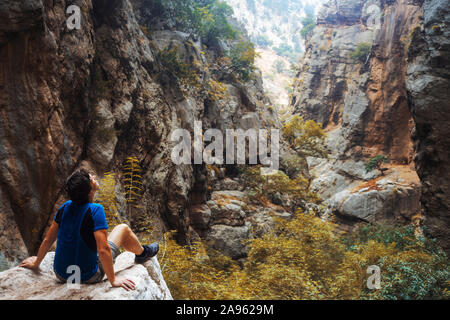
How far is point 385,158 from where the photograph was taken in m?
14.9

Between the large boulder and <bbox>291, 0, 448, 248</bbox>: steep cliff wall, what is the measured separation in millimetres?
10919

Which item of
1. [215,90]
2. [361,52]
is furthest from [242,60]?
[361,52]

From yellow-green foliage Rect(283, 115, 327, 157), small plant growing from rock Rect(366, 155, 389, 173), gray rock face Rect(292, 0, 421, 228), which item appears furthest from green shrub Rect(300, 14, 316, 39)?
small plant growing from rock Rect(366, 155, 389, 173)

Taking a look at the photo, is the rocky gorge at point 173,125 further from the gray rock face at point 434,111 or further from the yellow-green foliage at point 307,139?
the yellow-green foliage at point 307,139

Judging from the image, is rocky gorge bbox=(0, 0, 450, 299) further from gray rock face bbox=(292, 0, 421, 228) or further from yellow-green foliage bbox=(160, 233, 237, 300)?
yellow-green foliage bbox=(160, 233, 237, 300)

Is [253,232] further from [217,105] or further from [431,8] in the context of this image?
[431,8]

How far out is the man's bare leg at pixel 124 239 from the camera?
8.60 ft

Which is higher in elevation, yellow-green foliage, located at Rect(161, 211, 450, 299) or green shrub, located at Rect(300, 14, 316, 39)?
green shrub, located at Rect(300, 14, 316, 39)

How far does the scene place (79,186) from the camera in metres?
2.12

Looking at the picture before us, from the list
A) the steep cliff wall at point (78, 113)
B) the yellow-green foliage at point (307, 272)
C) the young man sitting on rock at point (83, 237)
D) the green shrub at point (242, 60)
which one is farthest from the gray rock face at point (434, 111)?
the green shrub at point (242, 60)

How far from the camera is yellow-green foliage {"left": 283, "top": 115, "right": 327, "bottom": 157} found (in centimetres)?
2094

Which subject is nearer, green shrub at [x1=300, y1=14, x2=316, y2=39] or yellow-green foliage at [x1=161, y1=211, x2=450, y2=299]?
yellow-green foliage at [x1=161, y1=211, x2=450, y2=299]
